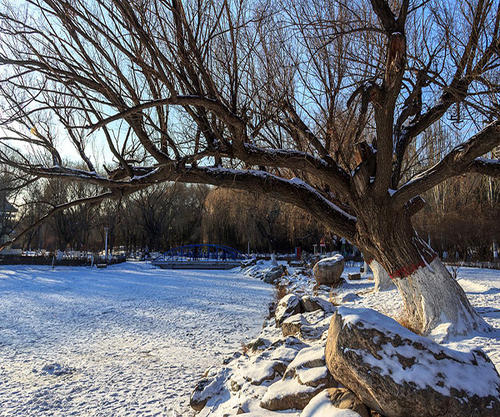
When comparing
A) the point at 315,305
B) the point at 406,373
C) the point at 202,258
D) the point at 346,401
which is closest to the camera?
the point at 406,373

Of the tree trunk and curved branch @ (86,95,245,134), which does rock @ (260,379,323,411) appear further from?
curved branch @ (86,95,245,134)

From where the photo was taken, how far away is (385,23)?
3676 millimetres

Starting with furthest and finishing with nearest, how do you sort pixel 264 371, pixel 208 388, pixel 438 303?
pixel 438 303 → pixel 208 388 → pixel 264 371

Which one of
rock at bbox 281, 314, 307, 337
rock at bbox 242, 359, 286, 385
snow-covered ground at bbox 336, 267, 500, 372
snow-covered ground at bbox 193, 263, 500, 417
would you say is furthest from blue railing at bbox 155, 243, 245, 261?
rock at bbox 242, 359, 286, 385

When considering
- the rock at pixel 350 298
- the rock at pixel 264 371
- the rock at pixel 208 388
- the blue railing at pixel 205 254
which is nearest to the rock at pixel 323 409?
the rock at pixel 264 371

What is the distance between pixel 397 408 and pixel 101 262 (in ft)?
97.6

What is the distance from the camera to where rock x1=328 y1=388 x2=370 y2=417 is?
2.93 m

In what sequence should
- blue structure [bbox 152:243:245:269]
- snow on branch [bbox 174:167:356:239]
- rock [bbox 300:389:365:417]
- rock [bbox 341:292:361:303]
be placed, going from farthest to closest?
blue structure [bbox 152:243:245:269] < rock [bbox 341:292:361:303] < snow on branch [bbox 174:167:356:239] < rock [bbox 300:389:365:417]

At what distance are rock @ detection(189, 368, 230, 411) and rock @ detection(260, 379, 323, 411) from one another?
3.36 feet

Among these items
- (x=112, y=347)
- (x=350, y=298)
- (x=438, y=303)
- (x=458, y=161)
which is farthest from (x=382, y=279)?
(x=112, y=347)

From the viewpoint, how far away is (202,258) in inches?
1462

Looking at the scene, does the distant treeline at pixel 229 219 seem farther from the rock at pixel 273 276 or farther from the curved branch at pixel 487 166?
the curved branch at pixel 487 166

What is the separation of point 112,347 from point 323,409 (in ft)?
16.9

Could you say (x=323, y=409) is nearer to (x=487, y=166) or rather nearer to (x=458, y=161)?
(x=458, y=161)
